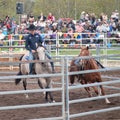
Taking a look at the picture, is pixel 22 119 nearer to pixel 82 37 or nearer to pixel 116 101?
pixel 116 101

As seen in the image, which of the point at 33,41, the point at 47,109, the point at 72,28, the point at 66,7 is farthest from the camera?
the point at 66,7

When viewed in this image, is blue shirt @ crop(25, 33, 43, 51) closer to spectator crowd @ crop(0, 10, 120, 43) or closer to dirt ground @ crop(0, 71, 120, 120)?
dirt ground @ crop(0, 71, 120, 120)

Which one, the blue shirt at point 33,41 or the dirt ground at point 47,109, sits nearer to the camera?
the dirt ground at point 47,109

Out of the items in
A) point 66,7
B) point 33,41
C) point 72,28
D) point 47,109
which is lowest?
point 47,109

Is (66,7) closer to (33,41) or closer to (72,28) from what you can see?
(72,28)

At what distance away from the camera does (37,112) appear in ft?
38.2

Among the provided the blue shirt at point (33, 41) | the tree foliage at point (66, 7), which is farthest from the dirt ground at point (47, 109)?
the tree foliage at point (66, 7)

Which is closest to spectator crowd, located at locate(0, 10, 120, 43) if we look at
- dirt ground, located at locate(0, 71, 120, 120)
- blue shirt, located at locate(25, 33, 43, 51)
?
blue shirt, located at locate(25, 33, 43, 51)

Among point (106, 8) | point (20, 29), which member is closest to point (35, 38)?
point (20, 29)

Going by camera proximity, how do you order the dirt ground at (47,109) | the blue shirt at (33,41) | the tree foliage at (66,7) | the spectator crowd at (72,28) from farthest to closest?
the tree foliage at (66,7), the spectator crowd at (72,28), the blue shirt at (33,41), the dirt ground at (47,109)

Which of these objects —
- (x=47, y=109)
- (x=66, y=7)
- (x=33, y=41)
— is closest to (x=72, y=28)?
(x=33, y=41)

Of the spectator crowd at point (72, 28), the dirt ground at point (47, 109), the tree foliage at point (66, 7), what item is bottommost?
the dirt ground at point (47, 109)

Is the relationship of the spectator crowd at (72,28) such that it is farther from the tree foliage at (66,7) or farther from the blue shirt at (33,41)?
the tree foliage at (66,7)

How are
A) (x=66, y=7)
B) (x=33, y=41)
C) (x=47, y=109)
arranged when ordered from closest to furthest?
(x=47, y=109), (x=33, y=41), (x=66, y=7)
